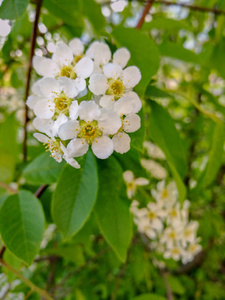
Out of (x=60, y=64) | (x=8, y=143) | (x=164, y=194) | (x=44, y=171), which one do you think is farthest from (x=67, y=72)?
(x=164, y=194)

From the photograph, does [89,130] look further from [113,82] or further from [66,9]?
[66,9]

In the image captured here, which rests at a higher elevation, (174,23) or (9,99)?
(174,23)

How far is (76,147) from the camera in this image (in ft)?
1.54

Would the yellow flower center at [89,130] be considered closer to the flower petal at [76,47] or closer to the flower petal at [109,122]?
the flower petal at [109,122]

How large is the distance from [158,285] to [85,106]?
1.37 m

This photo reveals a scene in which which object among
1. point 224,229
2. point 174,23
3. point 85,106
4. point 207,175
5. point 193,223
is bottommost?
point 224,229

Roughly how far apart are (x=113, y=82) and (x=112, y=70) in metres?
0.03

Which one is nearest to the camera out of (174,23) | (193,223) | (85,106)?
(85,106)

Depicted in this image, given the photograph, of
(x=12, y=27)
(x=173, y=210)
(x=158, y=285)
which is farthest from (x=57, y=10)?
(x=158, y=285)

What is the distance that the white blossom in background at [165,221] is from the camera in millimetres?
974

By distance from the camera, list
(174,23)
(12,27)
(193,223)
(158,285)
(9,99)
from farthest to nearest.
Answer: (9,99), (158,285), (193,223), (174,23), (12,27)

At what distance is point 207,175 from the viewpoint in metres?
0.73

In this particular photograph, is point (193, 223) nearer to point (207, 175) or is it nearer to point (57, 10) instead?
point (207, 175)

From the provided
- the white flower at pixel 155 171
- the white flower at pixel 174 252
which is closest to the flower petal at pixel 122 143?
the white flower at pixel 155 171
